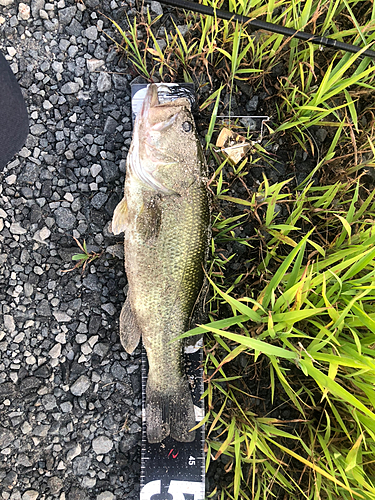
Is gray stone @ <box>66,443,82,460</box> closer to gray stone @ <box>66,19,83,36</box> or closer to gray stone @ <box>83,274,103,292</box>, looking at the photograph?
gray stone @ <box>83,274,103,292</box>

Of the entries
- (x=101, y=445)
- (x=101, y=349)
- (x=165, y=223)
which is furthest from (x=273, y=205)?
(x=101, y=445)

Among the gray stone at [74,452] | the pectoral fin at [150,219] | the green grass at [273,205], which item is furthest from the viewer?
the gray stone at [74,452]

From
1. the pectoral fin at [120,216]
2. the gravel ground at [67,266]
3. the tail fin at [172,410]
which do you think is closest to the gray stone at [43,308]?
the gravel ground at [67,266]

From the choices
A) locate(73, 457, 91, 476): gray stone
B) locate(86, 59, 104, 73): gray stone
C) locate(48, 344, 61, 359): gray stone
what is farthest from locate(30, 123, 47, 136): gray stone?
locate(73, 457, 91, 476): gray stone

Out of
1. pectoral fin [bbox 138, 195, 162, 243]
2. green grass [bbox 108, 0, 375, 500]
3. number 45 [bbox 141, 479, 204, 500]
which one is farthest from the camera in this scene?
number 45 [bbox 141, 479, 204, 500]

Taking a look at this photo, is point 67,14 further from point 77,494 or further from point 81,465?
point 77,494

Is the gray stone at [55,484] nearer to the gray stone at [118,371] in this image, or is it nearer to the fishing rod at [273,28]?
the gray stone at [118,371]

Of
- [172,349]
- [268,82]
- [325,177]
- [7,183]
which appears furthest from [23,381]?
[268,82]
